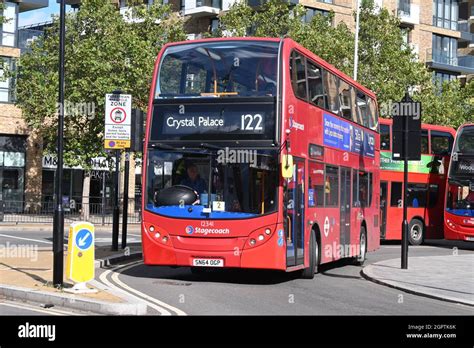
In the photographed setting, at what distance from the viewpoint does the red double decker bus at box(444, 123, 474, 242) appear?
29578 mm

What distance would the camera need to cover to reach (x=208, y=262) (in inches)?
567

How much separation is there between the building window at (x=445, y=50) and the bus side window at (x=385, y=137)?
36183 mm

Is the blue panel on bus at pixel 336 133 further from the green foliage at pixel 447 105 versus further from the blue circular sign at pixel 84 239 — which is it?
the green foliage at pixel 447 105

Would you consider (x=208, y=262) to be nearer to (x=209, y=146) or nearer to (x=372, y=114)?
(x=209, y=146)

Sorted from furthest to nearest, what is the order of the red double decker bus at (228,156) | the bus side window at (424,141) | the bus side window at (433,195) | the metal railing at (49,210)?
the metal railing at (49,210) < the bus side window at (433,195) < the bus side window at (424,141) < the red double decker bus at (228,156)

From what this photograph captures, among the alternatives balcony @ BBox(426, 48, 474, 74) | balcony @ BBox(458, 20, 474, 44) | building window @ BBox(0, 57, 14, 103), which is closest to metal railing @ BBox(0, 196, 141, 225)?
building window @ BBox(0, 57, 14, 103)

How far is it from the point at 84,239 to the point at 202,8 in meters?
43.5

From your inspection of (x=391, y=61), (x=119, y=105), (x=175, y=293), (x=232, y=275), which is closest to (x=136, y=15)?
(x=391, y=61)

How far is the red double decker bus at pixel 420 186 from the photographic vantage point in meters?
30.3

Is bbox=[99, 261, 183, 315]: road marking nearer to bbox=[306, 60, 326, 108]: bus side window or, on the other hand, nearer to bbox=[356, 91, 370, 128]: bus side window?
bbox=[306, 60, 326, 108]: bus side window

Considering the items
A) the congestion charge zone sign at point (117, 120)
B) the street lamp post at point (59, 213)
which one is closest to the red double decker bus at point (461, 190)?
the congestion charge zone sign at point (117, 120)

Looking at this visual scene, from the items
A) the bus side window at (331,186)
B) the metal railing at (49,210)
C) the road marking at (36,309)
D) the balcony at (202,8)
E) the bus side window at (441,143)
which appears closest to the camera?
the road marking at (36,309)

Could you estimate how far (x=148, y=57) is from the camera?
131 ft
